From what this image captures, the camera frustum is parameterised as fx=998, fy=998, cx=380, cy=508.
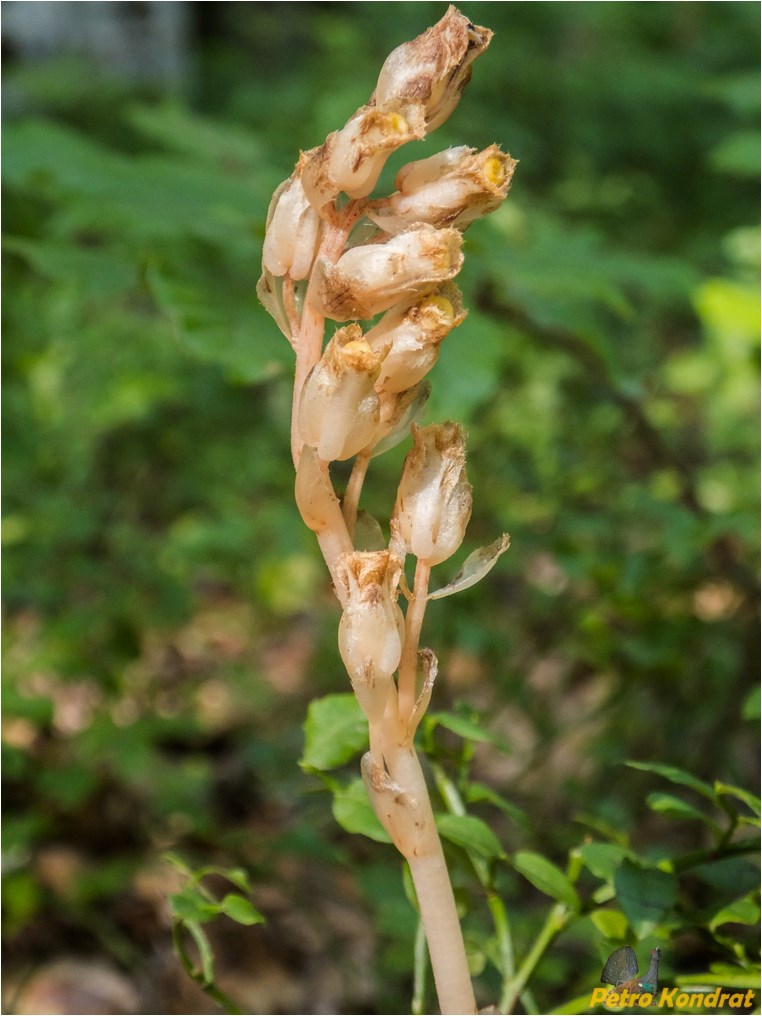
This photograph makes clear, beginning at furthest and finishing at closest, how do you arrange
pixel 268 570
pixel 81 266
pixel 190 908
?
pixel 268 570 < pixel 81 266 < pixel 190 908

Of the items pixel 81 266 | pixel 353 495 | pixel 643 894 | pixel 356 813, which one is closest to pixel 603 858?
pixel 643 894

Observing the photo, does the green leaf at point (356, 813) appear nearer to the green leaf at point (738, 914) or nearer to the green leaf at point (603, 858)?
the green leaf at point (603, 858)

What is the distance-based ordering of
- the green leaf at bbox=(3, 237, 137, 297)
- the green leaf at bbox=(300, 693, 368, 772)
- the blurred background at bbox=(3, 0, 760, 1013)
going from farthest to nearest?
the blurred background at bbox=(3, 0, 760, 1013)
the green leaf at bbox=(3, 237, 137, 297)
the green leaf at bbox=(300, 693, 368, 772)

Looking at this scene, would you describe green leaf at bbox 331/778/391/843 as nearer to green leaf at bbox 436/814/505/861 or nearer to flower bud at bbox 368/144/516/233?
green leaf at bbox 436/814/505/861

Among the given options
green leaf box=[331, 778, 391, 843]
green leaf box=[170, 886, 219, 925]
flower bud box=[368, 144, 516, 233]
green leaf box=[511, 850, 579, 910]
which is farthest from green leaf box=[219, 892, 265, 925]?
flower bud box=[368, 144, 516, 233]

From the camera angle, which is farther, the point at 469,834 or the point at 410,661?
the point at 469,834

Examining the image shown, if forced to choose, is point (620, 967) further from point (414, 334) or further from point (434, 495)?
point (414, 334)

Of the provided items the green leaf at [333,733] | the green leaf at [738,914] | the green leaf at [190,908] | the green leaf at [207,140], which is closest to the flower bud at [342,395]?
the green leaf at [333,733]
